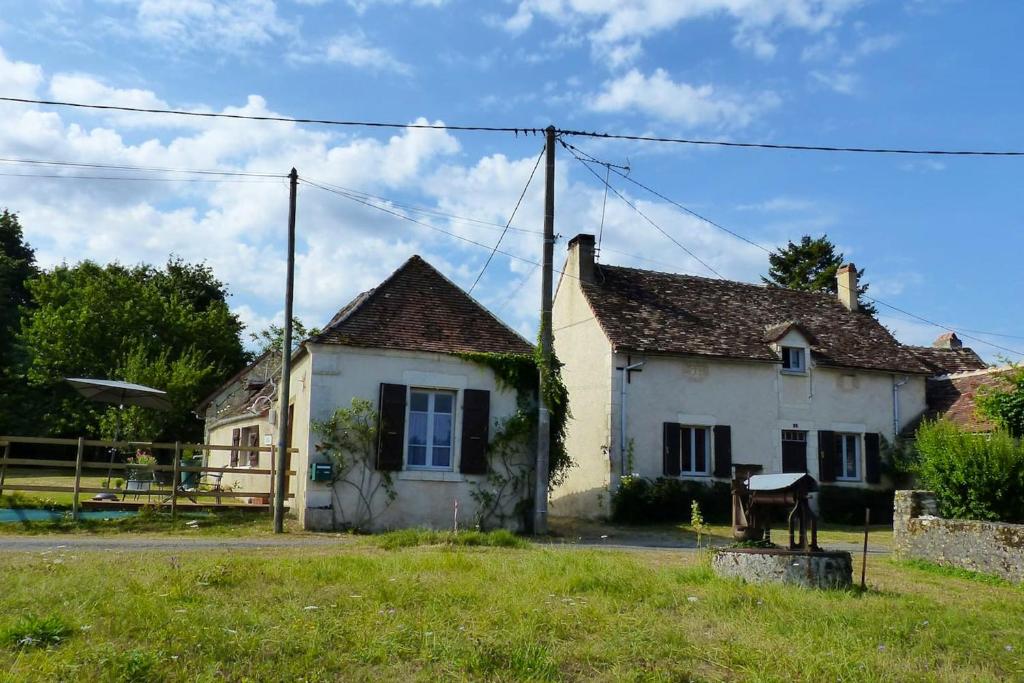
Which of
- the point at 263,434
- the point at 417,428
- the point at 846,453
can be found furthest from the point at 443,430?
the point at 846,453

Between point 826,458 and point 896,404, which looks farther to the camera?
point 896,404

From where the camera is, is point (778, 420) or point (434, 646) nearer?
point (434, 646)

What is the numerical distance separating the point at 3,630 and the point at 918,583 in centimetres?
960

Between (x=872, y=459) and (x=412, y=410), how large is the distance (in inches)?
544

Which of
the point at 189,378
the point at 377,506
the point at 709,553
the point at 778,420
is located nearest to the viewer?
the point at 709,553

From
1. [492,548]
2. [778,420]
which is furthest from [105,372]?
[492,548]

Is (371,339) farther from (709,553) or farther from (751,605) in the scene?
(751,605)

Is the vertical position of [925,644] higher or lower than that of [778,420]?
lower

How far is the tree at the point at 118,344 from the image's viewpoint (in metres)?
36.1

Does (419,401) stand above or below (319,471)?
Result: above

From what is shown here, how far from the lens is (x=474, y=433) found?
1673 centimetres

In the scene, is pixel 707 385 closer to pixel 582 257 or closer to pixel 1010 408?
pixel 582 257

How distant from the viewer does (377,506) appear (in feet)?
53.3

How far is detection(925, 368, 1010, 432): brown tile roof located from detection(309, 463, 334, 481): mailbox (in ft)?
53.6
